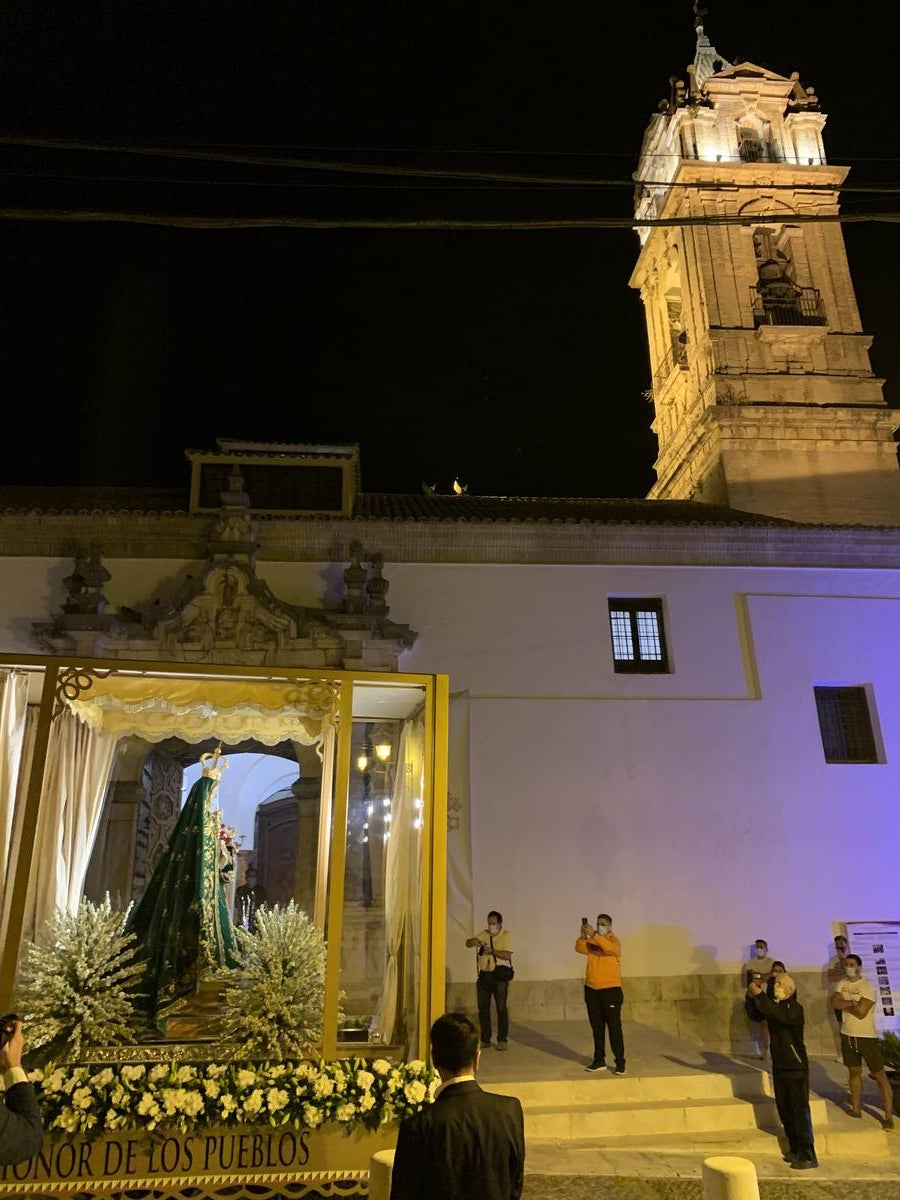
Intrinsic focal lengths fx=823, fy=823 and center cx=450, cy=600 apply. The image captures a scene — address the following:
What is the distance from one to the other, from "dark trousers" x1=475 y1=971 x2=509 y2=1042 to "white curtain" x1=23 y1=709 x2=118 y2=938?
480cm

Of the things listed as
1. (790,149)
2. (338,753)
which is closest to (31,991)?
(338,753)

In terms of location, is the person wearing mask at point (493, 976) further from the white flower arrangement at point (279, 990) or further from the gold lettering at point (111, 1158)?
the gold lettering at point (111, 1158)

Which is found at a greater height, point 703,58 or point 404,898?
point 703,58

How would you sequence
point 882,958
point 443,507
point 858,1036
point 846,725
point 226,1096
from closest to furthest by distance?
point 226,1096 < point 858,1036 < point 882,958 < point 846,725 < point 443,507

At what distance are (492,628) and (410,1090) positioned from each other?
7.57 m

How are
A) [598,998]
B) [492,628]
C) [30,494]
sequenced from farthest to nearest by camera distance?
[30,494] < [492,628] < [598,998]

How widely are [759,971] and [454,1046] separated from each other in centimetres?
→ 949

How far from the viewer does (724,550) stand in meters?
13.6

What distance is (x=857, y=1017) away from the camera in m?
8.55

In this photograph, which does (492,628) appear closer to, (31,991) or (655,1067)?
(655,1067)

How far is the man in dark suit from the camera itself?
294cm

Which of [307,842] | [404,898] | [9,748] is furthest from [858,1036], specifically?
[9,748]

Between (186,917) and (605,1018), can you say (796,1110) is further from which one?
(186,917)

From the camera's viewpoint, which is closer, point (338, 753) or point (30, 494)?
point (338, 753)
